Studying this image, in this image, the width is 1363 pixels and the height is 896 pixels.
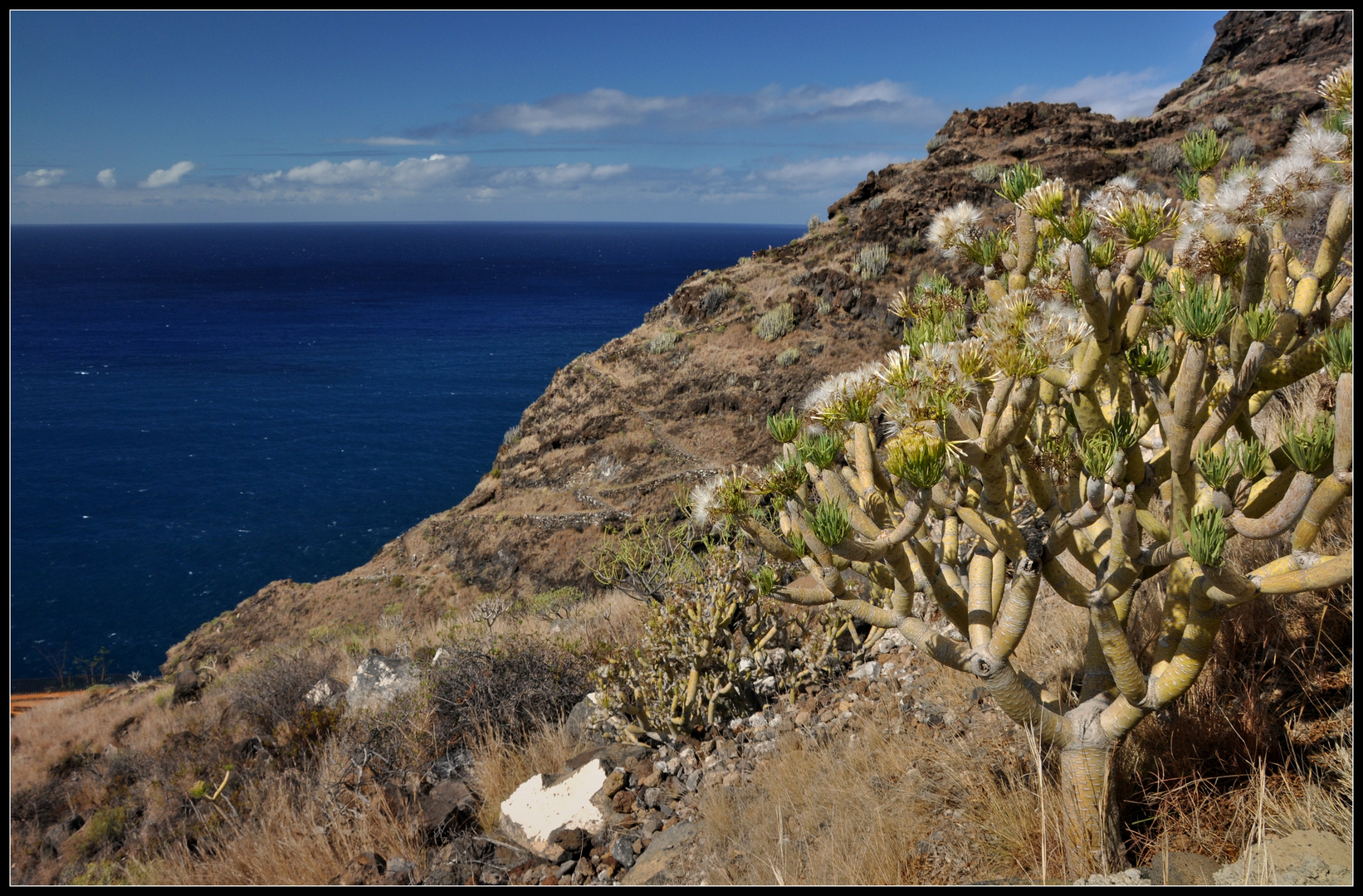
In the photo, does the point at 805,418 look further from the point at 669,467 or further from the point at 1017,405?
the point at 669,467

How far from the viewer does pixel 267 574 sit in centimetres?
2653

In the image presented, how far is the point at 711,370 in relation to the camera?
20.9 meters

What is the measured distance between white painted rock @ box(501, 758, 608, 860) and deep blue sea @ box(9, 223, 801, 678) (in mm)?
22167

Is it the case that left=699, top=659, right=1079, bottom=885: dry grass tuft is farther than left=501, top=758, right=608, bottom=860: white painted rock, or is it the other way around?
left=501, top=758, right=608, bottom=860: white painted rock

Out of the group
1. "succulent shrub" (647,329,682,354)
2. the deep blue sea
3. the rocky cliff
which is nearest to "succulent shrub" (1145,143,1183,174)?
the rocky cliff

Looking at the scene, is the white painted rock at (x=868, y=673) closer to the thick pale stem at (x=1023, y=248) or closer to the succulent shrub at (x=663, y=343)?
the thick pale stem at (x=1023, y=248)

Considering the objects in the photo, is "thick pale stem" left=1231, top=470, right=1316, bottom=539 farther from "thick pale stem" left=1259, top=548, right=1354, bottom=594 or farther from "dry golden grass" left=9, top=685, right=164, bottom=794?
"dry golden grass" left=9, top=685, right=164, bottom=794

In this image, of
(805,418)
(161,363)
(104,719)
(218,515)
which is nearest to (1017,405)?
(805,418)

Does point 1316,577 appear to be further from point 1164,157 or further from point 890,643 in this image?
point 1164,157

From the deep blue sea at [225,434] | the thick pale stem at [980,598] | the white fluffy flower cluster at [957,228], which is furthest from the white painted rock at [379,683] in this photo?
the deep blue sea at [225,434]

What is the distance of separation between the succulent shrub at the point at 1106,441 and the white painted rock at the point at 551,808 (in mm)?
2328

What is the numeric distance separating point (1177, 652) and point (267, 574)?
97.6ft

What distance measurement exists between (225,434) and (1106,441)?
4768 centimetres

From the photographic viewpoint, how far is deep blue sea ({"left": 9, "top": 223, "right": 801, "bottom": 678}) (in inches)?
1010
